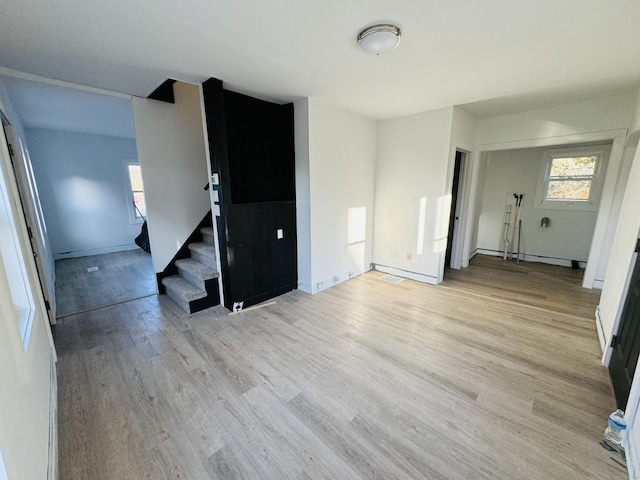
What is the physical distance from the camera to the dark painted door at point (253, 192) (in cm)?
278

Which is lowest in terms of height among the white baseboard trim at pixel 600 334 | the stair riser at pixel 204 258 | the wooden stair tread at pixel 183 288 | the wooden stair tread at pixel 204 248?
the white baseboard trim at pixel 600 334

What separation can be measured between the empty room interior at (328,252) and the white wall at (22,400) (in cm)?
2

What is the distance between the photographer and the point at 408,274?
415 centimetres

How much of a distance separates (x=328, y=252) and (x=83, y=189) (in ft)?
18.2

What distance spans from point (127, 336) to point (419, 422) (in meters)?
2.74

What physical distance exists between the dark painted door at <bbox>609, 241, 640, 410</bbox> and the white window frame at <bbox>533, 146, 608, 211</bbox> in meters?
3.41

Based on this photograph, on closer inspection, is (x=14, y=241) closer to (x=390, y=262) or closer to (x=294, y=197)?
(x=294, y=197)

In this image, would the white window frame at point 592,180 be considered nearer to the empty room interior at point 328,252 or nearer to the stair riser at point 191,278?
the empty room interior at point 328,252

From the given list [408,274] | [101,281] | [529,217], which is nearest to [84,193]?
[101,281]

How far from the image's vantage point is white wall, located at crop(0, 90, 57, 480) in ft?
2.88

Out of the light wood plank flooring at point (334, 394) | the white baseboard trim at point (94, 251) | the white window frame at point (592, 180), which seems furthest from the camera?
the white baseboard trim at point (94, 251)

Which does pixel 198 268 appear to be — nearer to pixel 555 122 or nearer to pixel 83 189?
pixel 83 189

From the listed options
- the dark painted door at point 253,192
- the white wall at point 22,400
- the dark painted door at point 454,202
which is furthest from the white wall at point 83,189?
the dark painted door at point 454,202

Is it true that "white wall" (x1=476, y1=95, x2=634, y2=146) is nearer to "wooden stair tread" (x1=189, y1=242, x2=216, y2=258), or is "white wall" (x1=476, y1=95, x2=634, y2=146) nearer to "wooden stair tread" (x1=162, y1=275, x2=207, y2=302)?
"wooden stair tread" (x1=189, y1=242, x2=216, y2=258)
